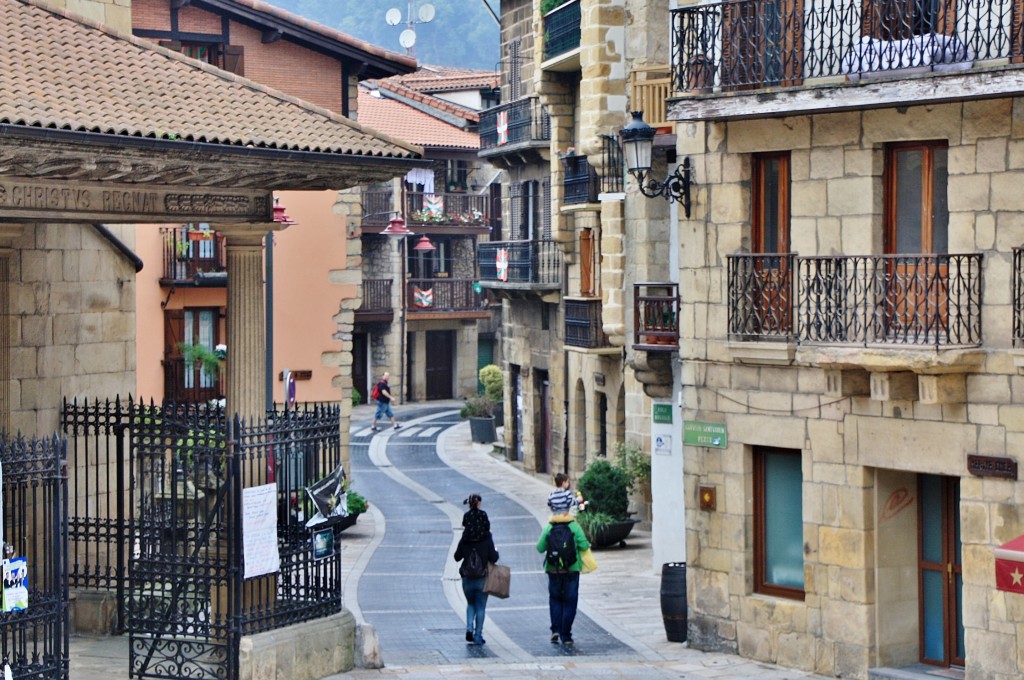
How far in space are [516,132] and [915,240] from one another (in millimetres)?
22489

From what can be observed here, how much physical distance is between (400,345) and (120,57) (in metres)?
39.9

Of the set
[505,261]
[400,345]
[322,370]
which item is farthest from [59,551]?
[400,345]

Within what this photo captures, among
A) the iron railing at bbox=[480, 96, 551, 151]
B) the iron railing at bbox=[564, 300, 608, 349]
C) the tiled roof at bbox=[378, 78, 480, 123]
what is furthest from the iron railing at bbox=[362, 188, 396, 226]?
the iron railing at bbox=[564, 300, 608, 349]

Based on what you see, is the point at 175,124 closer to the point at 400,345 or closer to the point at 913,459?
the point at 913,459

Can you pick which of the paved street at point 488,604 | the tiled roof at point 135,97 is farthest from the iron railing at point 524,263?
the tiled roof at point 135,97

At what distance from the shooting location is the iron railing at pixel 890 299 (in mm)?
15562

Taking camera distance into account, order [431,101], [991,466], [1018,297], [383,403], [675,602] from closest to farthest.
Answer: [1018,297] < [991,466] < [675,602] < [383,403] < [431,101]

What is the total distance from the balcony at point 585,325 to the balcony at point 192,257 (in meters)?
6.70

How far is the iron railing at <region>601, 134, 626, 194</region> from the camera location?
82.0 feet

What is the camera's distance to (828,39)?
16.9m

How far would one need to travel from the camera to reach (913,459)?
52.6 ft

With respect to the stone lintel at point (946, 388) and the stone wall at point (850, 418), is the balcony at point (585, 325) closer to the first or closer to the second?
the stone wall at point (850, 418)

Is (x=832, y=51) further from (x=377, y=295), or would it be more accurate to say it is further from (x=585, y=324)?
(x=377, y=295)

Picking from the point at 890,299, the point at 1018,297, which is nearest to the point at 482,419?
the point at 890,299
